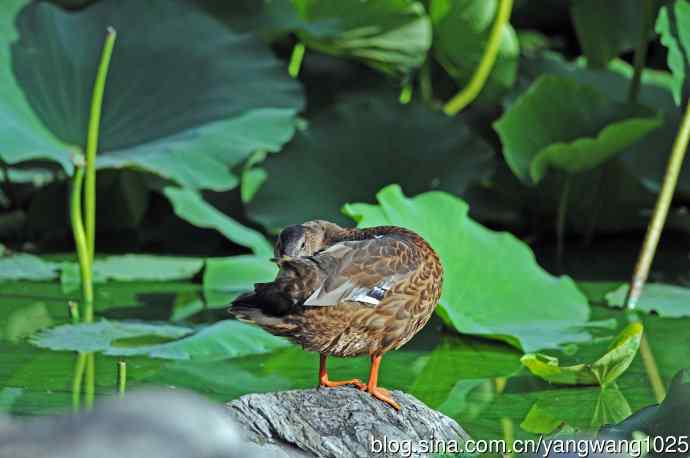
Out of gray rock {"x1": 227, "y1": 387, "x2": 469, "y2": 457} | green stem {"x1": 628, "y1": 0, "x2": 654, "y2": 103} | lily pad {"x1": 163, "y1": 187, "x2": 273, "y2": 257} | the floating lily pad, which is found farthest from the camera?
green stem {"x1": 628, "y1": 0, "x2": 654, "y2": 103}

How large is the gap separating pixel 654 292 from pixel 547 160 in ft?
2.22

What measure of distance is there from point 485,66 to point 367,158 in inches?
24.7

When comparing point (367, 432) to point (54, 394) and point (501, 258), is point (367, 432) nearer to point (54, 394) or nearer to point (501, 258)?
point (54, 394)

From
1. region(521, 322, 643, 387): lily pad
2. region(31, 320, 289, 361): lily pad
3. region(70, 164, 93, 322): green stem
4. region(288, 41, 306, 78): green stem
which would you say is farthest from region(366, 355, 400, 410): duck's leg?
region(288, 41, 306, 78): green stem

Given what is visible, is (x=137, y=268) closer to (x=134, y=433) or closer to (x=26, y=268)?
(x=26, y=268)

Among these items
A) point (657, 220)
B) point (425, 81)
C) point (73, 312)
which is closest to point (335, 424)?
point (73, 312)

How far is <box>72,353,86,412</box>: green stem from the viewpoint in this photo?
332 centimetres

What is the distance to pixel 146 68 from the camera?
5.15 metres

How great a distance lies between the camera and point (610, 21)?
18.8 feet

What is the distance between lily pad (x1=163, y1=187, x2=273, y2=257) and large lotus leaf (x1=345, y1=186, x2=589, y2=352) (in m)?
0.83

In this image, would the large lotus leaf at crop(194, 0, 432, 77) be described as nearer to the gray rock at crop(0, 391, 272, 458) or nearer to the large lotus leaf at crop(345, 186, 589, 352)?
the large lotus leaf at crop(345, 186, 589, 352)

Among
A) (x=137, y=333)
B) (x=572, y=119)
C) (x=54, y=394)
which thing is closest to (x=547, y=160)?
(x=572, y=119)

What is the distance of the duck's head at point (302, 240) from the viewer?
2.80m

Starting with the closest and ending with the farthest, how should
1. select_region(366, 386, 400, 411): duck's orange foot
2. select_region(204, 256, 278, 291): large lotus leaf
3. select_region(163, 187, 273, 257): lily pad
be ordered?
select_region(366, 386, 400, 411): duck's orange foot
select_region(204, 256, 278, 291): large lotus leaf
select_region(163, 187, 273, 257): lily pad
